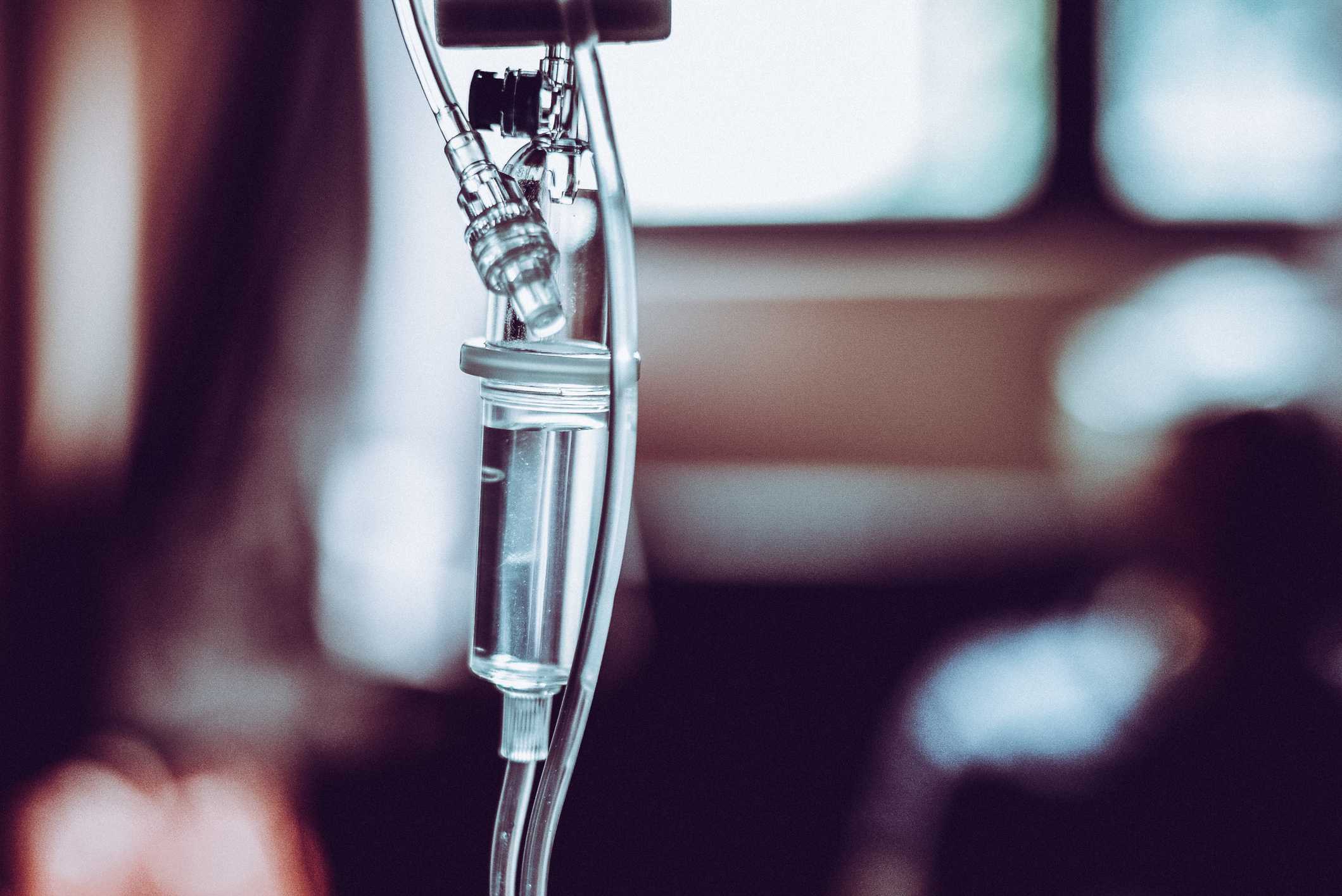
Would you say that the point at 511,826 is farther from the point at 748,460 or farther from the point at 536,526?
the point at 748,460

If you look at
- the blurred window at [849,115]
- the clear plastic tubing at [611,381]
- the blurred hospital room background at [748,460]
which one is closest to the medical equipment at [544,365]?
the clear plastic tubing at [611,381]

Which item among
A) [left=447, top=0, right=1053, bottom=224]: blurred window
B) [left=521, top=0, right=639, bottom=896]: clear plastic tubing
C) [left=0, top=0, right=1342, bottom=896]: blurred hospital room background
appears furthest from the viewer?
[left=447, top=0, right=1053, bottom=224]: blurred window

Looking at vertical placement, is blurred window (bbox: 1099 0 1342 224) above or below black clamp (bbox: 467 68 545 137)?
above

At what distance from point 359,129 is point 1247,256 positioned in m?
1.32

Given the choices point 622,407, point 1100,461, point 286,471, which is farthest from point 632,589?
point 622,407

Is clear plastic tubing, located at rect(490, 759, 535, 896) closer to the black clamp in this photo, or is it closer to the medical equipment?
the medical equipment

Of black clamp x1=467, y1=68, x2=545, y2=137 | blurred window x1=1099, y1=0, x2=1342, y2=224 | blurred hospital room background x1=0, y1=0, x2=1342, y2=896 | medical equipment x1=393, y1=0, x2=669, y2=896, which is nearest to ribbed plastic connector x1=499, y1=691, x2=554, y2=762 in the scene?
medical equipment x1=393, y1=0, x2=669, y2=896

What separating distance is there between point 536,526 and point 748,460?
1.21 meters

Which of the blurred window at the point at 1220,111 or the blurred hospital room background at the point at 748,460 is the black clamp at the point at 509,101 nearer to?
the blurred hospital room background at the point at 748,460

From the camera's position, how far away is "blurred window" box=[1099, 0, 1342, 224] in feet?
4.77

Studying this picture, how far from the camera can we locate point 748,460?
1.49 metres

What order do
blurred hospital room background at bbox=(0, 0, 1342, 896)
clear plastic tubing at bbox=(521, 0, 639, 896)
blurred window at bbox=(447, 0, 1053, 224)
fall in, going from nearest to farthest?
clear plastic tubing at bbox=(521, 0, 639, 896), blurred hospital room background at bbox=(0, 0, 1342, 896), blurred window at bbox=(447, 0, 1053, 224)

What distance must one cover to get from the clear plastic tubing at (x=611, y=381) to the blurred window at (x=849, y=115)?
1173 mm

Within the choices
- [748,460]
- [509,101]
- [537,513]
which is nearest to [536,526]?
[537,513]
